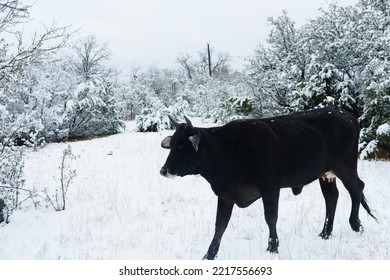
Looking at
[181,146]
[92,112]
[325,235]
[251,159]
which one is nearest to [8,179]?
[181,146]

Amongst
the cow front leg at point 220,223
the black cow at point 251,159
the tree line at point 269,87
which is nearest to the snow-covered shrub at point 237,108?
the tree line at point 269,87

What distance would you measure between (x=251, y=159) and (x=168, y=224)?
226cm

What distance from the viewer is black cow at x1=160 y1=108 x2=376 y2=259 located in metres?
4.79

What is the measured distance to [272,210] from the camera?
16.3 feet

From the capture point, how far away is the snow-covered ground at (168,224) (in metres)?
5.34

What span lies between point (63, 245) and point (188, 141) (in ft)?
7.80

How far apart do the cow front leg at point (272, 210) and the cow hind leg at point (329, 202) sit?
104cm

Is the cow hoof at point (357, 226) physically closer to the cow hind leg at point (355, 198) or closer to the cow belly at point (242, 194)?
the cow hind leg at point (355, 198)

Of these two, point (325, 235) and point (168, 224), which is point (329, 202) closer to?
point (325, 235)

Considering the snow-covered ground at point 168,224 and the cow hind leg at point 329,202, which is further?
the cow hind leg at point 329,202

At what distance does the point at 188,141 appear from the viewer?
15.6 feet

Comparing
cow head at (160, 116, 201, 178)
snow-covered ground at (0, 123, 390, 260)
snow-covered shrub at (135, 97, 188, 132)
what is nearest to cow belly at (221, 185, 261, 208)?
cow head at (160, 116, 201, 178)

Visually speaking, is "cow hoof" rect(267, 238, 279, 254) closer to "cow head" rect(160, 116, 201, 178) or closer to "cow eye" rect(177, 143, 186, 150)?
"cow head" rect(160, 116, 201, 178)
